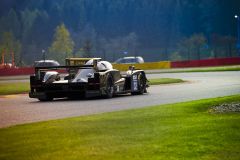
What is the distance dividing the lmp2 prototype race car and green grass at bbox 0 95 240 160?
22.0 feet

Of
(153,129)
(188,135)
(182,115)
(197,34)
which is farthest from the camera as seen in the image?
(197,34)

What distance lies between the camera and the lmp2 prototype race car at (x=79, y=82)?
65.0ft

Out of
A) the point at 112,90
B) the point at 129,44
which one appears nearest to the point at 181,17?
the point at 129,44

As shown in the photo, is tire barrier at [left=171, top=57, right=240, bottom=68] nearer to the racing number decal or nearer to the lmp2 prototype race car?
the racing number decal

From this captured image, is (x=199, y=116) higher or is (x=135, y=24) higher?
(x=135, y=24)

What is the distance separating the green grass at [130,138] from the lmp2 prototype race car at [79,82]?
671cm

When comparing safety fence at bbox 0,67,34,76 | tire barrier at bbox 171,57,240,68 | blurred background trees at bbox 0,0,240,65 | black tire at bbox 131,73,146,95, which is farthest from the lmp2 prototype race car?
blurred background trees at bbox 0,0,240,65

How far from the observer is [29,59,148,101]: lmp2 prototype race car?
65.0ft

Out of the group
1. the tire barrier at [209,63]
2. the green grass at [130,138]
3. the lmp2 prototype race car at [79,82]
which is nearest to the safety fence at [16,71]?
the tire barrier at [209,63]

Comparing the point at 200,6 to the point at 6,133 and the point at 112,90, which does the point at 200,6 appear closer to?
the point at 112,90

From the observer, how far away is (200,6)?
140 meters

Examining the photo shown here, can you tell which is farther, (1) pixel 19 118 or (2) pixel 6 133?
(1) pixel 19 118

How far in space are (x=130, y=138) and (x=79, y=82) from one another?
35.2ft

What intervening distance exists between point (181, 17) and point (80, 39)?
24596mm
